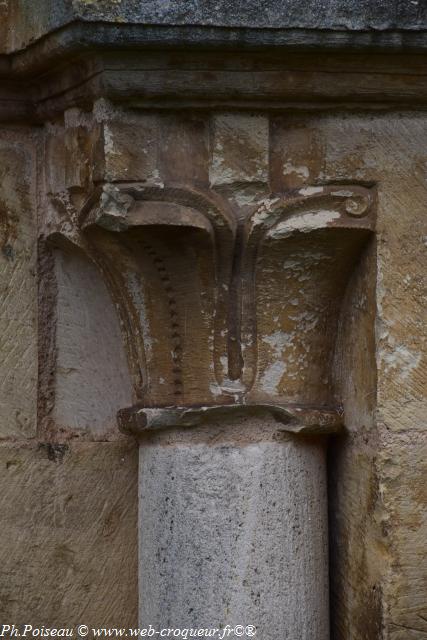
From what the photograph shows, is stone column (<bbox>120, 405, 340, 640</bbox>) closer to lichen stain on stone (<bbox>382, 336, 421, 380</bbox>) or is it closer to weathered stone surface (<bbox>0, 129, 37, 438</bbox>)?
lichen stain on stone (<bbox>382, 336, 421, 380</bbox>)

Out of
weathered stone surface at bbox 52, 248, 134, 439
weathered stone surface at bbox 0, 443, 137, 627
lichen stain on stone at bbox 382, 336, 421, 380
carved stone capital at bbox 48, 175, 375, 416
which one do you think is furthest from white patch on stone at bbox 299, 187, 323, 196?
weathered stone surface at bbox 0, 443, 137, 627

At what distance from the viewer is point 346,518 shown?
2.31 meters

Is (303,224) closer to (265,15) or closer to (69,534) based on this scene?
(265,15)

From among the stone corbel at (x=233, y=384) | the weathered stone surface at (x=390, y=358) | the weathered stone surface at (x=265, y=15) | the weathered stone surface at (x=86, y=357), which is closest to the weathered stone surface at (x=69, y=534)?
the weathered stone surface at (x=86, y=357)

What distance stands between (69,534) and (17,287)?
53 centimetres

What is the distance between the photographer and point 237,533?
7.13 feet

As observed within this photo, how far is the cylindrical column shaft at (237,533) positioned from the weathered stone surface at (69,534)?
0.21m

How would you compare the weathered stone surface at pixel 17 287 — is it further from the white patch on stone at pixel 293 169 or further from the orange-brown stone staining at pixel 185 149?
the white patch on stone at pixel 293 169

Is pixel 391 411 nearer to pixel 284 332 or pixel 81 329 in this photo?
pixel 284 332

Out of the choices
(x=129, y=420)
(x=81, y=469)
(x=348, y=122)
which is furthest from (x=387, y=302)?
(x=81, y=469)

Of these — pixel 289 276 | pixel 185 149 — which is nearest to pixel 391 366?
pixel 289 276

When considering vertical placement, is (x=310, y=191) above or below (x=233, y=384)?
above

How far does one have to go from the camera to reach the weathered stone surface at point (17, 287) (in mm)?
2410

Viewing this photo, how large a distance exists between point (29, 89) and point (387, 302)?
855 mm
